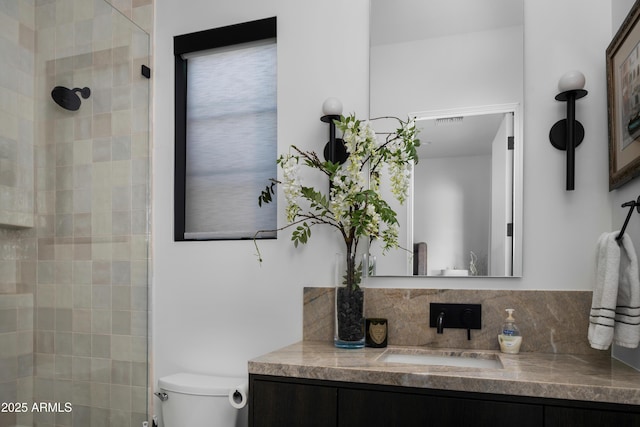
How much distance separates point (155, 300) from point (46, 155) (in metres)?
0.85

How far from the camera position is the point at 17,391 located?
1638mm

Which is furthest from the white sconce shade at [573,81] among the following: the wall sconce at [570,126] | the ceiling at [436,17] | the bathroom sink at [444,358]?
the bathroom sink at [444,358]

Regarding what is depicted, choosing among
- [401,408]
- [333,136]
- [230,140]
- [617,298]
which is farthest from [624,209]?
[230,140]

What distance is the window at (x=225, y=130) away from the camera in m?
2.19

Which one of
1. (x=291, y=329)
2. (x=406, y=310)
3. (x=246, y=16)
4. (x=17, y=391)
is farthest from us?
(x=246, y=16)

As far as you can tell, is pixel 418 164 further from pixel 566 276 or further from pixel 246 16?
pixel 246 16

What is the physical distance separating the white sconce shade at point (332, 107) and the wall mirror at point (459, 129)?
0.17 metres

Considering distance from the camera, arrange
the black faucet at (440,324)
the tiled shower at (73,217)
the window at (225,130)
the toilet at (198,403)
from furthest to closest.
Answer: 1. the window at (225,130)
2. the toilet at (198,403)
3. the black faucet at (440,324)
4. the tiled shower at (73,217)

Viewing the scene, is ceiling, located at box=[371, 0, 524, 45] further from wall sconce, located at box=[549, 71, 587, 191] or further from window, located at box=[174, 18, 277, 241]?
window, located at box=[174, 18, 277, 241]

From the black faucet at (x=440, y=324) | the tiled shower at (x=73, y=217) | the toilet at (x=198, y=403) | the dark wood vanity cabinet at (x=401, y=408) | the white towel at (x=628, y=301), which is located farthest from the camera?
the toilet at (x=198, y=403)

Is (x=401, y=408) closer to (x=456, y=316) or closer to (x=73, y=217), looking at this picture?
(x=456, y=316)

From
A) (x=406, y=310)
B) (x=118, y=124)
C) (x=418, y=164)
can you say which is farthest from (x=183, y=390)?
(x=418, y=164)

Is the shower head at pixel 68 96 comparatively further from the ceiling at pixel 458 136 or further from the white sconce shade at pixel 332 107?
the ceiling at pixel 458 136

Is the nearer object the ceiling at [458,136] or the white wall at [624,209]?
the white wall at [624,209]
